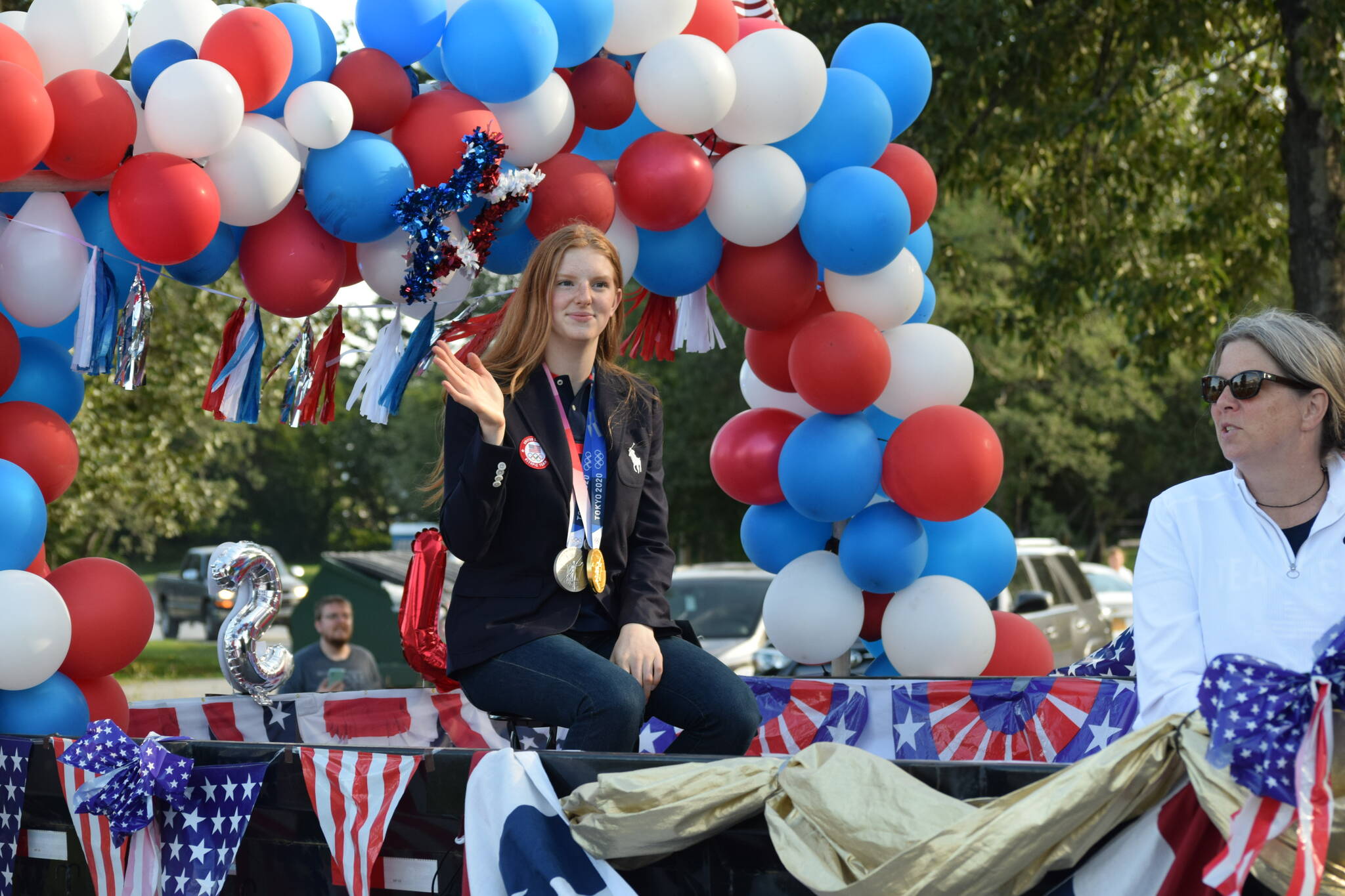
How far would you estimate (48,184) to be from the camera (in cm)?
389

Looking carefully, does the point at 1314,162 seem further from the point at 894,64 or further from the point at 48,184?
the point at 48,184

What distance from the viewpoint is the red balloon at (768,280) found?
4.65 metres

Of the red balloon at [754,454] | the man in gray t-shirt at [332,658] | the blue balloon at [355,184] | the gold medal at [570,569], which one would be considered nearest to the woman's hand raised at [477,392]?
the gold medal at [570,569]

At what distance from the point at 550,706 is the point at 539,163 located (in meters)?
1.98

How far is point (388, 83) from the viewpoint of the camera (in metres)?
4.12

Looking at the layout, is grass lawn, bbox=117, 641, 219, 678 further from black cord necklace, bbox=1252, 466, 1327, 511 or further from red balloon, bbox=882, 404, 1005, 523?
black cord necklace, bbox=1252, 466, 1327, 511

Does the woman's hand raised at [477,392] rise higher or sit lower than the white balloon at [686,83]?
lower

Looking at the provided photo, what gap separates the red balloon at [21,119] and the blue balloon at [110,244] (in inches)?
18.1

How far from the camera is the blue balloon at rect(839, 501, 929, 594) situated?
4.81 metres

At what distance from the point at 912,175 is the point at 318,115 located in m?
2.02

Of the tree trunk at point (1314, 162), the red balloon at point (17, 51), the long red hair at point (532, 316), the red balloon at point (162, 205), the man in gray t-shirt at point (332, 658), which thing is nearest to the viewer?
the long red hair at point (532, 316)

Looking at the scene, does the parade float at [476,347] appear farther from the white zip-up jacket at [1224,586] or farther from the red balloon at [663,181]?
the white zip-up jacket at [1224,586]

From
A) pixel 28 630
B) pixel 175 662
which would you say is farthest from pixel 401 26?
pixel 175 662

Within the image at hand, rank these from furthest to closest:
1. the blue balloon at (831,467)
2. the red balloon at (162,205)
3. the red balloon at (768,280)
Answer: the blue balloon at (831,467) → the red balloon at (768,280) → the red balloon at (162,205)
